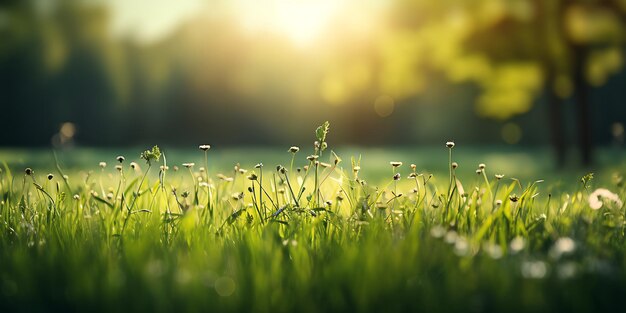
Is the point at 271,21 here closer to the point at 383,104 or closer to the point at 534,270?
the point at 383,104

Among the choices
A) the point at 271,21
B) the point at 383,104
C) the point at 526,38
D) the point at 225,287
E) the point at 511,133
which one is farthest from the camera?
the point at 511,133

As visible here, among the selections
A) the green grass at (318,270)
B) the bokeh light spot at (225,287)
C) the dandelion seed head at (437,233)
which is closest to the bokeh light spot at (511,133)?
the green grass at (318,270)

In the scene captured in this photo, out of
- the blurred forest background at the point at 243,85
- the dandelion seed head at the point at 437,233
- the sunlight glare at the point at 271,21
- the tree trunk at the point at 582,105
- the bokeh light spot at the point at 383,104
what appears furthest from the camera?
the bokeh light spot at the point at 383,104

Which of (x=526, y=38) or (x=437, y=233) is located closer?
(x=437, y=233)

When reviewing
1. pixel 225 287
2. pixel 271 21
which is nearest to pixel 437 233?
pixel 225 287

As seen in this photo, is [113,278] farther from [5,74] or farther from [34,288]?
[5,74]

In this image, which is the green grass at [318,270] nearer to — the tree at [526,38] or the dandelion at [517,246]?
the dandelion at [517,246]

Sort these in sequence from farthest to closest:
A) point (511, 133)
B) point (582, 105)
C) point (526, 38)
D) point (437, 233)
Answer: point (511, 133) < point (582, 105) < point (526, 38) < point (437, 233)

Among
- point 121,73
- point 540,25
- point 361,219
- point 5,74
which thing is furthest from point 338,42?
point 361,219

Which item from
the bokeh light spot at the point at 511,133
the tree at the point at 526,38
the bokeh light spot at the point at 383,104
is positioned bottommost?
the bokeh light spot at the point at 511,133

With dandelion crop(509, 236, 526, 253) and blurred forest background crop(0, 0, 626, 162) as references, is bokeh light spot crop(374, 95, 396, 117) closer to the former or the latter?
blurred forest background crop(0, 0, 626, 162)
